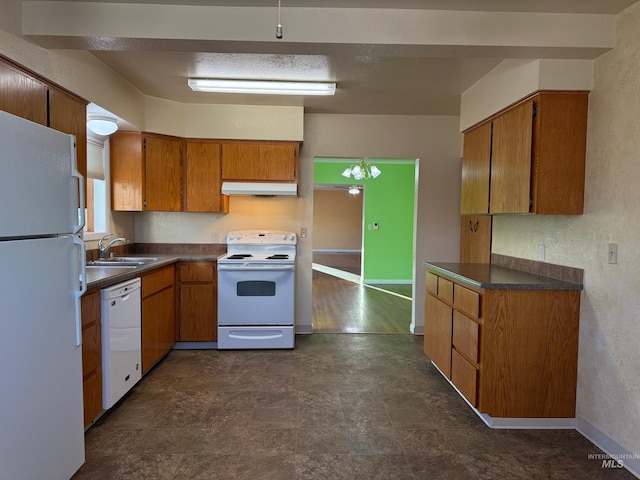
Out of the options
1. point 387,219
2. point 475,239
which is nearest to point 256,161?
point 475,239

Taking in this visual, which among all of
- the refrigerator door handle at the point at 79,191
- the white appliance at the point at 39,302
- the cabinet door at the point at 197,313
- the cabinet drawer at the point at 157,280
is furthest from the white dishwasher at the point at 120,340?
the cabinet door at the point at 197,313

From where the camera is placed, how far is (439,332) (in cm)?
290

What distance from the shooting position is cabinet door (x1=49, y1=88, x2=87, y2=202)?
2168 millimetres

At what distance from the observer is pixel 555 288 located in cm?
223

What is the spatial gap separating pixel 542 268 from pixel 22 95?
333cm

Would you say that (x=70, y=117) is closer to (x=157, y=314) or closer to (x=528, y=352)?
(x=157, y=314)

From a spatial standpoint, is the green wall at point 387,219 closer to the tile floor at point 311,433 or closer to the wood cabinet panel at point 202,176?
the wood cabinet panel at point 202,176

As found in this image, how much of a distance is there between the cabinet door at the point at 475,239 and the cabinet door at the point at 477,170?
0.37 m

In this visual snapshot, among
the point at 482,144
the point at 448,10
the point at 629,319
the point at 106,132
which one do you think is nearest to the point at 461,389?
the point at 629,319

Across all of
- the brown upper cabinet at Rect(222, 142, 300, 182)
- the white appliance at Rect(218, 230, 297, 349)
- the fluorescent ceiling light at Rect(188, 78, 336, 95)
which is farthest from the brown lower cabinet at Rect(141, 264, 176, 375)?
the fluorescent ceiling light at Rect(188, 78, 336, 95)

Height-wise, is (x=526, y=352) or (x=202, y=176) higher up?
(x=202, y=176)

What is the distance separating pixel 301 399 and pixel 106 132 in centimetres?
263

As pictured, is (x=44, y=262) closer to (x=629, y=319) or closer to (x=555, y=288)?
(x=555, y=288)

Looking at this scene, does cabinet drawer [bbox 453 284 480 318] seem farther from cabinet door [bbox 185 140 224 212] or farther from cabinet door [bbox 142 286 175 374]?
cabinet door [bbox 185 140 224 212]
